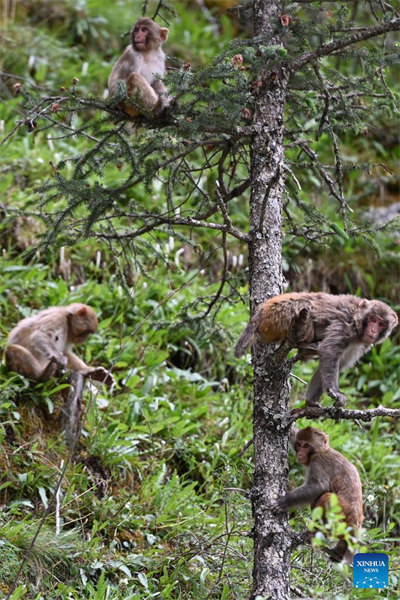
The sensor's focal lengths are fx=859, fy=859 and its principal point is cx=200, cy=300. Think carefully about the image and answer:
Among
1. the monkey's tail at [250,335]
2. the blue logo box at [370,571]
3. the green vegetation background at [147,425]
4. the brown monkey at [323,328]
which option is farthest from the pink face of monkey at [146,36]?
the blue logo box at [370,571]

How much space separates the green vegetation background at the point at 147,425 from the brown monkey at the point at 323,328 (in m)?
0.63

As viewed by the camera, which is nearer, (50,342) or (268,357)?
(268,357)

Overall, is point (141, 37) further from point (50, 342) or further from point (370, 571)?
point (370, 571)

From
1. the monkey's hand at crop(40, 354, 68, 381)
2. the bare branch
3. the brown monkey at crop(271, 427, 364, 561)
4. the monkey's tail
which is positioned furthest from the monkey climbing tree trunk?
the monkey's hand at crop(40, 354, 68, 381)

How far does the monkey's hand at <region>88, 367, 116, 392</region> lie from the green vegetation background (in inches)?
6.7

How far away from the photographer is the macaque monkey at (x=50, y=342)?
7621 millimetres

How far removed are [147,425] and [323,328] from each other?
273cm

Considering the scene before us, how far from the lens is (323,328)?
6035mm

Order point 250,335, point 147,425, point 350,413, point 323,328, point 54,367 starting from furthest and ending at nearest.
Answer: point 147,425, point 54,367, point 323,328, point 250,335, point 350,413

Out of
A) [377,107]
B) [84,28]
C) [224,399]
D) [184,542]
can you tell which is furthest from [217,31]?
[184,542]

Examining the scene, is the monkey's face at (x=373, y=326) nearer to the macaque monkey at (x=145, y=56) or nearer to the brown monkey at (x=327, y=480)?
the brown monkey at (x=327, y=480)

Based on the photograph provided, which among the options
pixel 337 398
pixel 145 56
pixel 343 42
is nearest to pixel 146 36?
pixel 145 56

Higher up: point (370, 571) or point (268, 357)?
point (268, 357)

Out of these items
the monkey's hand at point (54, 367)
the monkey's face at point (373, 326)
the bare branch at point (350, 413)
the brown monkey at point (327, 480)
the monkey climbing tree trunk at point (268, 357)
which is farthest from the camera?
the monkey's hand at point (54, 367)
